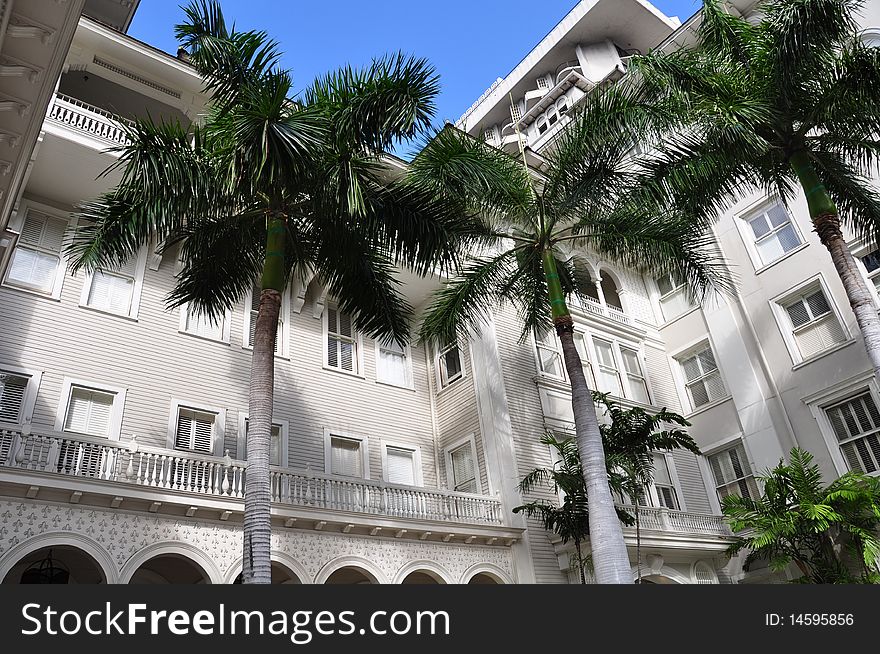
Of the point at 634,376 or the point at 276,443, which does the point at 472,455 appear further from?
the point at 634,376

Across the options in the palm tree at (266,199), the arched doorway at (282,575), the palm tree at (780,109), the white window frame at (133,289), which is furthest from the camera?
the white window frame at (133,289)

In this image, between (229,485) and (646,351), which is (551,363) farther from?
(229,485)

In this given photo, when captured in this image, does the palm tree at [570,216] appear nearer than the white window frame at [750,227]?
Yes

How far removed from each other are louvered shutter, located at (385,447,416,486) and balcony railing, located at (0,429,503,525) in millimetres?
3059

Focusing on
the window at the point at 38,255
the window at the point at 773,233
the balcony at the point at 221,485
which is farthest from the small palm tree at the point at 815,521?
the window at the point at 38,255

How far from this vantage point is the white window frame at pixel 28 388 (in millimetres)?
15062

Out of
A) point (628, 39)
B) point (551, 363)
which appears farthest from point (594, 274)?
point (628, 39)

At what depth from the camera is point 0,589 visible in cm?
384

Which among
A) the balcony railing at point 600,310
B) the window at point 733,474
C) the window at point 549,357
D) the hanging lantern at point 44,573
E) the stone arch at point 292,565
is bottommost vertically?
the stone arch at point 292,565

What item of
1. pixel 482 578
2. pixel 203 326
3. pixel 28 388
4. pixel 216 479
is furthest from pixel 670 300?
pixel 28 388

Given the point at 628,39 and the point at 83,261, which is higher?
the point at 628,39

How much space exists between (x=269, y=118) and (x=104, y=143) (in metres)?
8.82

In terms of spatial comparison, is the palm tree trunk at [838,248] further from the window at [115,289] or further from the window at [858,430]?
the window at [115,289]

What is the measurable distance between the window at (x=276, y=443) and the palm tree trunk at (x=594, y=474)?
8.20 m
